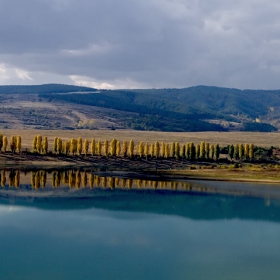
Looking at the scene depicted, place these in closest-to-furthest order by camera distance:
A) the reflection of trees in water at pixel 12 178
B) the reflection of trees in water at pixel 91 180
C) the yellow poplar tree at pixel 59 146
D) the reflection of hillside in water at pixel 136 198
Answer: the reflection of hillside in water at pixel 136 198 < the reflection of trees in water at pixel 12 178 < the reflection of trees in water at pixel 91 180 < the yellow poplar tree at pixel 59 146

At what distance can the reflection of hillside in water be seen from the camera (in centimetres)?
5856

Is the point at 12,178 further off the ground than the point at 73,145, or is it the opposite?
the point at 73,145

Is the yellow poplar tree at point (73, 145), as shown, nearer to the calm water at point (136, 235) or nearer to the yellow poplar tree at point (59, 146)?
the yellow poplar tree at point (59, 146)

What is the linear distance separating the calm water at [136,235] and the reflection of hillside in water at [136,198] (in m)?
0.15

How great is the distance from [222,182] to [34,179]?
3760 cm

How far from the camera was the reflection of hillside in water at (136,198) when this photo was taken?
58562 mm

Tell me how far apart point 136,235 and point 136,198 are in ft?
74.1

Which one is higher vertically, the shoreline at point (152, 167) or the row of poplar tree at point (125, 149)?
the row of poplar tree at point (125, 149)

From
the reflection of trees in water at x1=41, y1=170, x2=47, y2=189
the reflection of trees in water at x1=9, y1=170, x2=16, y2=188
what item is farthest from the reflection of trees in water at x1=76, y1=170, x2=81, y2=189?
the reflection of trees in water at x1=9, y1=170, x2=16, y2=188

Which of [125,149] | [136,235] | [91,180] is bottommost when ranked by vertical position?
[91,180]

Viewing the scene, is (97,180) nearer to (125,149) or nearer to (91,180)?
(91,180)

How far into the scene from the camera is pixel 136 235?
44.1 meters

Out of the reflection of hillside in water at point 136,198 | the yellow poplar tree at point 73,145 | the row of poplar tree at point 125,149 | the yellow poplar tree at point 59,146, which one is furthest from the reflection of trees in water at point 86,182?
the yellow poplar tree at point 73,145

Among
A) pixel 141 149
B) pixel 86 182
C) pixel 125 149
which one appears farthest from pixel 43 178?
pixel 125 149
